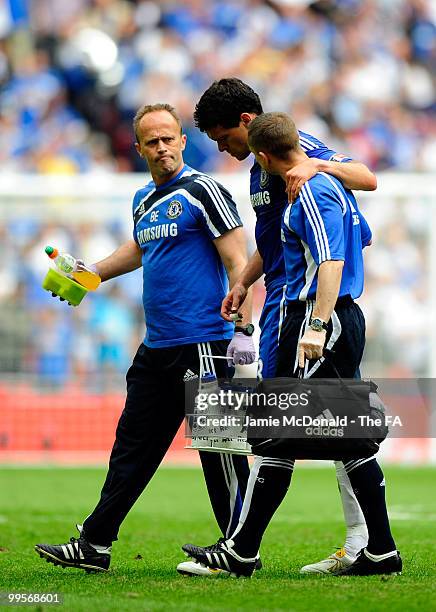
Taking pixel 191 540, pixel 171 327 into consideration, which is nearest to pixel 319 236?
pixel 171 327

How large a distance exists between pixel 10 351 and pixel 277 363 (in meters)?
10.6

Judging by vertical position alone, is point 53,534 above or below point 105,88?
below

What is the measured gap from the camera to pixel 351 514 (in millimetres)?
6215

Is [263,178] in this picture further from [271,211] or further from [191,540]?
[191,540]

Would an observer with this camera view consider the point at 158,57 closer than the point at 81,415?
No

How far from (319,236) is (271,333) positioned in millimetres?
633

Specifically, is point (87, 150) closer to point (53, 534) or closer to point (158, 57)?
point (158, 57)

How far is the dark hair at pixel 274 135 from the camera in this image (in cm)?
565

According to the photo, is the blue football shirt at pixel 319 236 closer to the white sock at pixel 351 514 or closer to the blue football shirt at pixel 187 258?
the blue football shirt at pixel 187 258

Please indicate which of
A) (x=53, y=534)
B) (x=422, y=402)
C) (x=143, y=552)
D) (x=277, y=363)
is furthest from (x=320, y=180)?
(x=422, y=402)

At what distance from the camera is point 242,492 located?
6.30 m

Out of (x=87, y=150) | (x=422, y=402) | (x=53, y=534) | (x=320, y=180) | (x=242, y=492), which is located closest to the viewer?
(x=320, y=180)

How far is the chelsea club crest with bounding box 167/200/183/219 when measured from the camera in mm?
6301

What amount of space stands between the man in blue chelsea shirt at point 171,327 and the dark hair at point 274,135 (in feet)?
2.11
